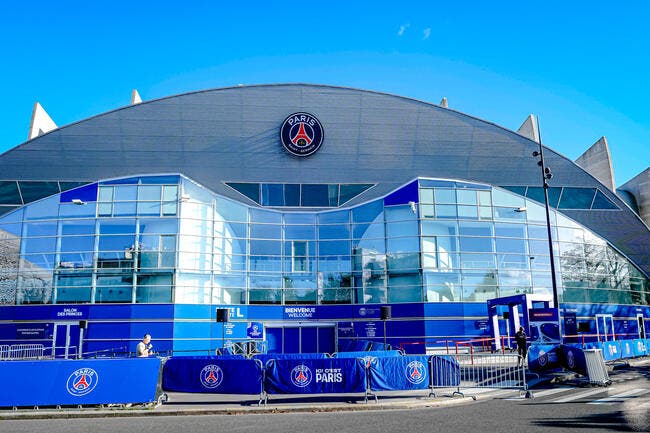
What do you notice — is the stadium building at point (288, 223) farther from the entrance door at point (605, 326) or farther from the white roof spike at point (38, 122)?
the white roof spike at point (38, 122)

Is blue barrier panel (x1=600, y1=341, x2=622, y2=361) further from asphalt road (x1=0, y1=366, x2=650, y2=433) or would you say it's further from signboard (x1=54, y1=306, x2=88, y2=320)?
signboard (x1=54, y1=306, x2=88, y2=320)

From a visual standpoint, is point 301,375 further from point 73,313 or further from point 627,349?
point 73,313

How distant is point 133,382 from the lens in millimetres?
15211

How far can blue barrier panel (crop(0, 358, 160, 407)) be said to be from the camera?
48.8 feet

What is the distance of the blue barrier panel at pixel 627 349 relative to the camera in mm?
27141

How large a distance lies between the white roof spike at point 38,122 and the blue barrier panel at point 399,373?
38853mm

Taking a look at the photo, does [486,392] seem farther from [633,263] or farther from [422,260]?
[633,263]

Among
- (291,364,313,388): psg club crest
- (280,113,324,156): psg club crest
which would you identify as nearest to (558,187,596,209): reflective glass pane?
(280,113,324,156): psg club crest

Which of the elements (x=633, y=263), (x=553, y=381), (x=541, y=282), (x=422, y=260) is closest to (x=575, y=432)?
(x=553, y=381)

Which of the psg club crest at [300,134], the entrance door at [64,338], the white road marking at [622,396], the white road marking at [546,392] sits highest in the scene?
the psg club crest at [300,134]

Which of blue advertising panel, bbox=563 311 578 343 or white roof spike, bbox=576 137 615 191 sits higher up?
white roof spike, bbox=576 137 615 191

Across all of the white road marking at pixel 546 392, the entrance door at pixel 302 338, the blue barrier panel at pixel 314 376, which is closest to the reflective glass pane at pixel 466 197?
the entrance door at pixel 302 338

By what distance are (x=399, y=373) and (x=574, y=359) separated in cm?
800

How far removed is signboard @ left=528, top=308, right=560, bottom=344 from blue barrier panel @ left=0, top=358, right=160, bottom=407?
1883cm
